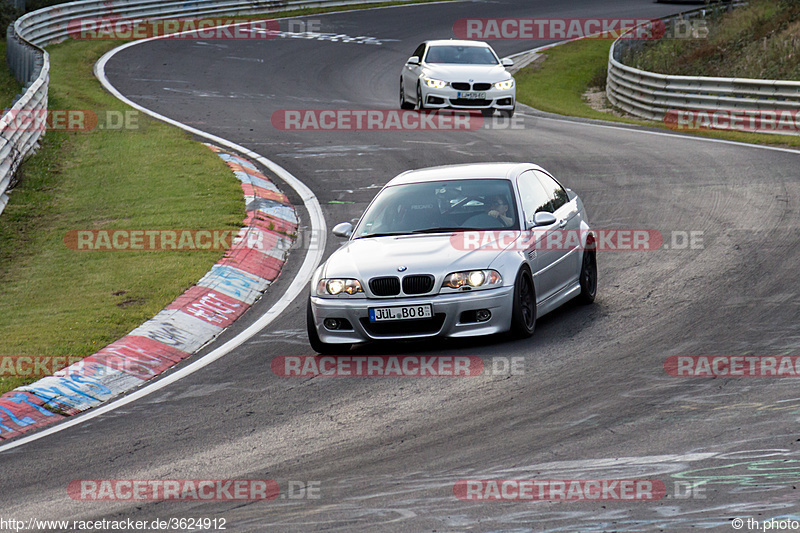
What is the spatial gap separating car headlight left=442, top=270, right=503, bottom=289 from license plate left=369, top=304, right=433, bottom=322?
264 mm

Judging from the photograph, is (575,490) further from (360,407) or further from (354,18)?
(354,18)

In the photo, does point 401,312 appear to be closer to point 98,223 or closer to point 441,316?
point 441,316

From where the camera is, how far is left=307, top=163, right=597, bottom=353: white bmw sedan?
886 cm

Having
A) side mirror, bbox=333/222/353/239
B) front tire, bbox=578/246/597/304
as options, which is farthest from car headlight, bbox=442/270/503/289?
front tire, bbox=578/246/597/304

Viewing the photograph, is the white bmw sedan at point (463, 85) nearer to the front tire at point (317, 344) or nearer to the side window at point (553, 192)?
the side window at point (553, 192)

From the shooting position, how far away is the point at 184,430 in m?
7.51

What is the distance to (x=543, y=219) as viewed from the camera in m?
9.70

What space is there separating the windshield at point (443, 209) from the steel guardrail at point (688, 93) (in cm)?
1298

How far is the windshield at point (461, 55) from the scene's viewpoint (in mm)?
23938

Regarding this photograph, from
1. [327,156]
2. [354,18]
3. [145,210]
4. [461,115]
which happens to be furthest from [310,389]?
[354,18]

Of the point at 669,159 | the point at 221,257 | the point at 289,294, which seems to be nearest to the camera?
the point at 289,294

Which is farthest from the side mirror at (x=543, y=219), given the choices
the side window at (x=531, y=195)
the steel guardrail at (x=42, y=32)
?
the steel guardrail at (x=42, y=32)

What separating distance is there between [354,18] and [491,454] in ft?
127

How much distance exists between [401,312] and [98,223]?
682cm
